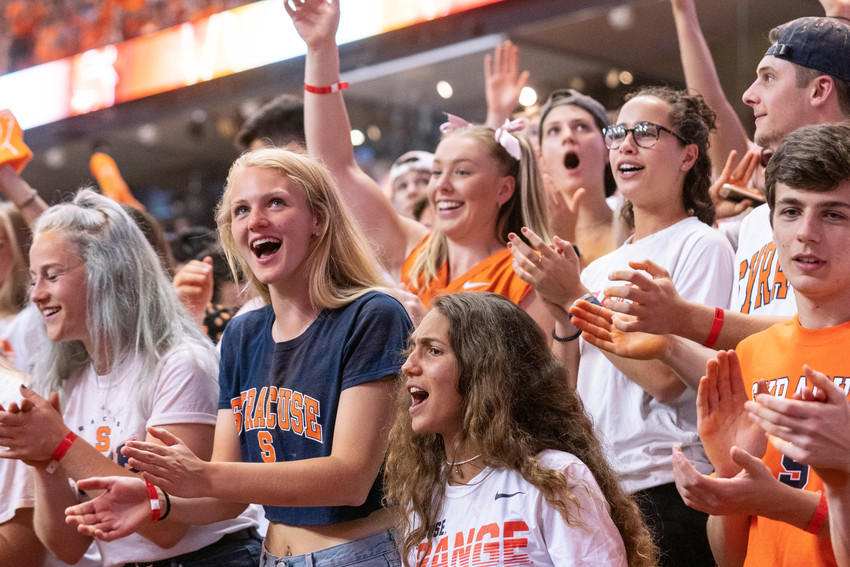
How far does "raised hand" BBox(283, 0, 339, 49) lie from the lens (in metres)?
2.79

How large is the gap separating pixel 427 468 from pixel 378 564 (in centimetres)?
22

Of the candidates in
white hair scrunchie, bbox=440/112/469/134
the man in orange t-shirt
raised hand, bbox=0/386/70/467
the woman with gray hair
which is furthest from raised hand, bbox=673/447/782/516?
white hair scrunchie, bbox=440/112/469/134

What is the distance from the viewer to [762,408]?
131 centimetres

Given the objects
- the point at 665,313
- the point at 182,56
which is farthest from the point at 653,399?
the point at 182,56

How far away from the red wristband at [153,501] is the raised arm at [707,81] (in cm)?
182

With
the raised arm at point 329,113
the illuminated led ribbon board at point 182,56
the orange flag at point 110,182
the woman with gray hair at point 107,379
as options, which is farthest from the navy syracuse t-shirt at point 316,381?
the illuminated led ribbon board at point 182,56

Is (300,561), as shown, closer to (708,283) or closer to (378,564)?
(378,564)

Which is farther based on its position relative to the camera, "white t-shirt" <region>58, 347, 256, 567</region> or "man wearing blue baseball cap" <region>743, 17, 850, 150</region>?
"white t-shirt" <region>58, 347, 256, 567</region>

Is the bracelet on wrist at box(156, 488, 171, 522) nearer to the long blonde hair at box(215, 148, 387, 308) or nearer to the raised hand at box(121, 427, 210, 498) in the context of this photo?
the raised hand at box(121, 427, 210, 498)

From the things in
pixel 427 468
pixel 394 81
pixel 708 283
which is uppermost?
pixel 394 81

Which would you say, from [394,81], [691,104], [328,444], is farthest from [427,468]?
[394,81]

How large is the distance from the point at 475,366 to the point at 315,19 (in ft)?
4.54

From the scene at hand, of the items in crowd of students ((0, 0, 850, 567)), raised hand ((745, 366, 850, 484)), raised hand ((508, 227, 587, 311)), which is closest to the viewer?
raised hand ((745, 366, 850, 484))

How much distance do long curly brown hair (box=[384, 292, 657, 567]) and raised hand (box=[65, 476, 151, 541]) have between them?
488mm
